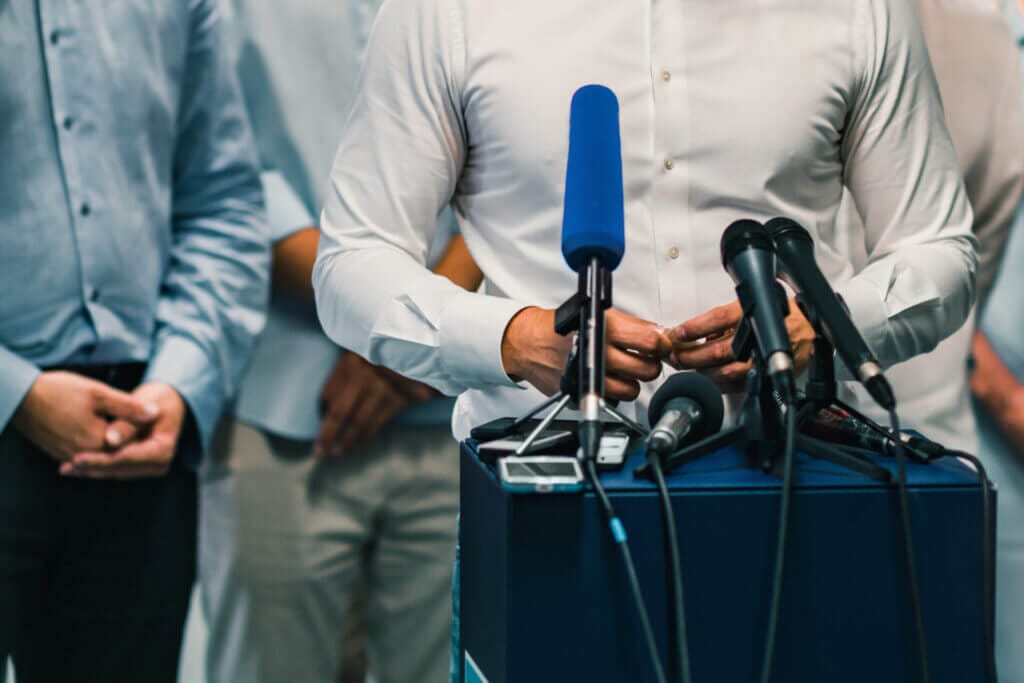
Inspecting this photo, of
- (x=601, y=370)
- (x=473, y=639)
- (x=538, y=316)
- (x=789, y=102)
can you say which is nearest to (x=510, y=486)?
(x=601, y=370)

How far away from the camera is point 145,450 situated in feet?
5.27

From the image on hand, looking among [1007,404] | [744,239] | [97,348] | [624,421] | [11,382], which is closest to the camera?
[744,239]

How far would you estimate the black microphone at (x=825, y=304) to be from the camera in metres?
0.69

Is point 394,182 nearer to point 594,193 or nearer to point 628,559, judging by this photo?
point 594,193

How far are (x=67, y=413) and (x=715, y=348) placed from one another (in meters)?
1.02

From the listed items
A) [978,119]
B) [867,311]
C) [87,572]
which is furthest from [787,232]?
[978,119]

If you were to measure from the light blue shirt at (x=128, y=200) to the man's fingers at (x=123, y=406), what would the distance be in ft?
0.21

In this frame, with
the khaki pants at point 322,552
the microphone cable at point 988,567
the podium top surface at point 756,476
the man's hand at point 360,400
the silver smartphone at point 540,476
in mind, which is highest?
the silver smartphone at point 540,476

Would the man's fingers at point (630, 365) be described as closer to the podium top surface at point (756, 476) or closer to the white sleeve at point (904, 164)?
the podium top surface at point (756, 476)

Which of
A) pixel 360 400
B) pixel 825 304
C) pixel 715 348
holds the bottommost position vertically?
pixel 360 400

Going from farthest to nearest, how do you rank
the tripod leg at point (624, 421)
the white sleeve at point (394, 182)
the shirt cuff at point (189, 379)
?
the shirt cuff at point (189, 379) → the white sleeve at point (394, 182) → the tripod leg at point (624, 421)

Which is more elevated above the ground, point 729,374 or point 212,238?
point 729,374

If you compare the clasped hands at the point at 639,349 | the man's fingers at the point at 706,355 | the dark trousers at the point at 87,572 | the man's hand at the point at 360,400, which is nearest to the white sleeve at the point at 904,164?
the clasped hands at the point at 639,349

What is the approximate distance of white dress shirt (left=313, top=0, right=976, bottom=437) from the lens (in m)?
1.16
